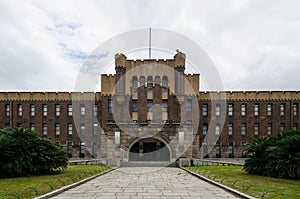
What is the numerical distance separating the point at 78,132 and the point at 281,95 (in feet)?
96.7

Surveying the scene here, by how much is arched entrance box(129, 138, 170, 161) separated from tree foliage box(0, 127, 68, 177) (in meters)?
14.4

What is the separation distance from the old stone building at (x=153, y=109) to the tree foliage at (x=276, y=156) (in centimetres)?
1984

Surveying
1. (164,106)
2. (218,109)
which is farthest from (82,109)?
(218,109)

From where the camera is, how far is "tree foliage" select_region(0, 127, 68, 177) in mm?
15898

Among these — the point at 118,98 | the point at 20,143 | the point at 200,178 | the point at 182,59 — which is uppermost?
the point at 182,59

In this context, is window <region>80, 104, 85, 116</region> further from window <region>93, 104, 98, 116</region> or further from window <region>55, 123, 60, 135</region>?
window <region>55, 123, 60, 135</region>

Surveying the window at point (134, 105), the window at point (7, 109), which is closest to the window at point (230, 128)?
the window at point (134, 105)

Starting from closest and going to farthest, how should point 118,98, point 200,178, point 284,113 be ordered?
point 200,178, point 118,98, point 284,113

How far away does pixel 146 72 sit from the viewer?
38281 millimetres

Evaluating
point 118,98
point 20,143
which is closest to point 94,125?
point 118,98


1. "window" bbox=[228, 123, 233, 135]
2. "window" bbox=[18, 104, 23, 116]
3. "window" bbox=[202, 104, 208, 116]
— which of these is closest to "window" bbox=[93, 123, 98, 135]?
"window" bbox=[18, 104, 23, 116]

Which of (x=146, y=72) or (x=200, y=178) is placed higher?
(x=146, y=72)

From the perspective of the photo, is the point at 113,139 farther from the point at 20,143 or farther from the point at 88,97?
the point at 88,97

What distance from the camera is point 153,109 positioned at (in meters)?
38.8
